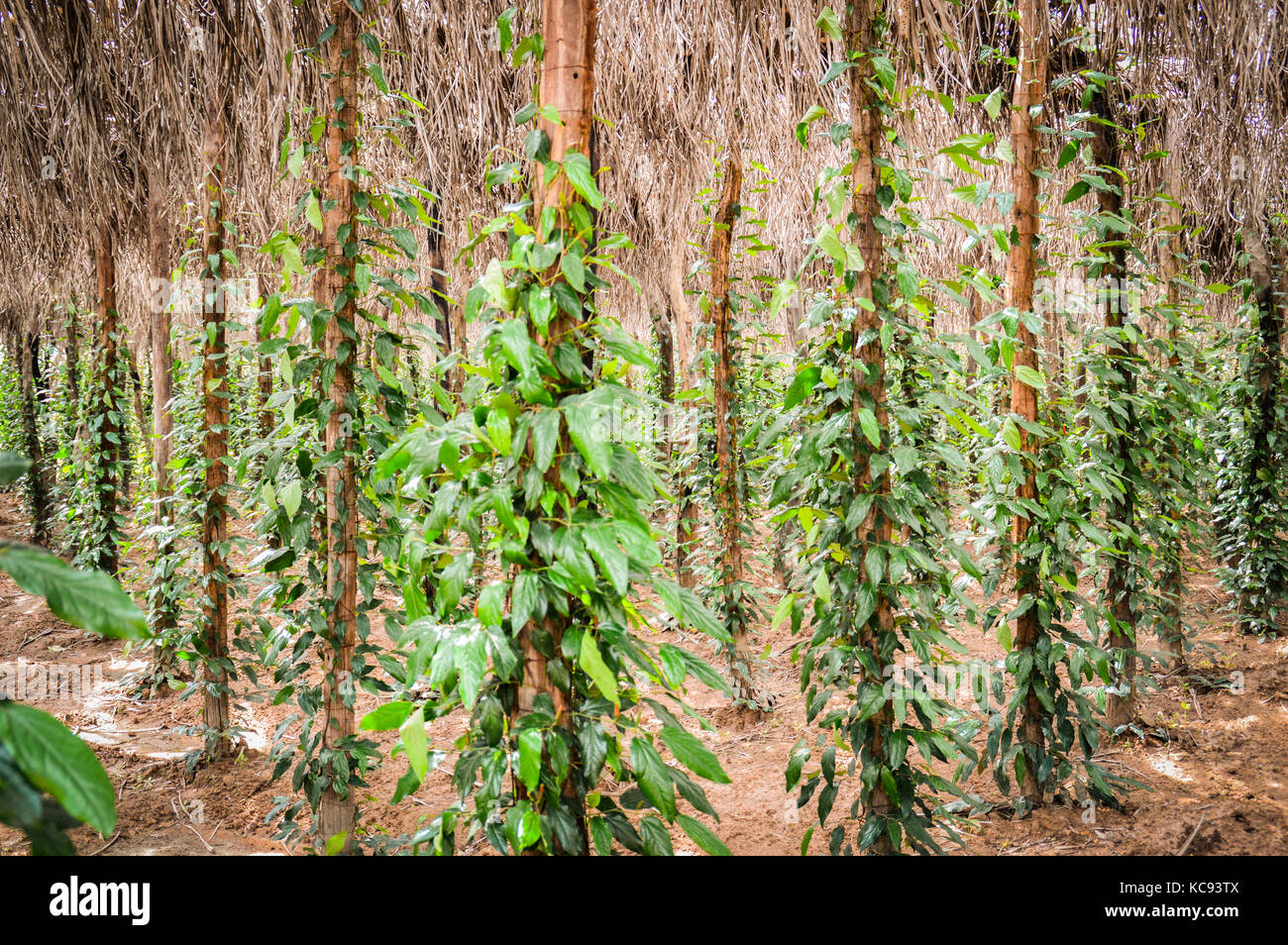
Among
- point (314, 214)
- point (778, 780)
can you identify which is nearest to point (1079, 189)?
point (314, 214)

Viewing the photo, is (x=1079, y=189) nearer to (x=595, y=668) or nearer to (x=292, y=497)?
(x=595, y=668)

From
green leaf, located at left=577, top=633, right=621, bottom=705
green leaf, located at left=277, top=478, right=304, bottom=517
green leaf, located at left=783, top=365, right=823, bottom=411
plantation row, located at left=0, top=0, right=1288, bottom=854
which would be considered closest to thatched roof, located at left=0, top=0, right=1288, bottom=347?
plantation row, located at left=0, top=0, right=1288, bottom=854

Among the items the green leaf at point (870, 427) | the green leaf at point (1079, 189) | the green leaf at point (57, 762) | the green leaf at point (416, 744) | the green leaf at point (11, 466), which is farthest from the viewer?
the green leaf at point (1079, 189)

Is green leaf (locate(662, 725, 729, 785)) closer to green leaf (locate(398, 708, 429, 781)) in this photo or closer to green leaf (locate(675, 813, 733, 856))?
green leaf (locate(675, 813, 733, 856))

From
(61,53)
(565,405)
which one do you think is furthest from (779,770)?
(61,53)

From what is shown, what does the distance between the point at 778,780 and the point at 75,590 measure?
2680 mm

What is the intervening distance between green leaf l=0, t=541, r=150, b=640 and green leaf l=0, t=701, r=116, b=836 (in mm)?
73

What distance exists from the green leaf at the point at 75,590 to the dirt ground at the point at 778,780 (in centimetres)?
143

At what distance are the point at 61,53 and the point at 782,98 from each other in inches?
79.4

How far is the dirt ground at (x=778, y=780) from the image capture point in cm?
221

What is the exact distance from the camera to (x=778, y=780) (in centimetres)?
279

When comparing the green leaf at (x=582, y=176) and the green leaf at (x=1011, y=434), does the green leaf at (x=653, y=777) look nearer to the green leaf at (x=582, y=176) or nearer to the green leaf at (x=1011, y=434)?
the green leaf at (x=582, y=176)

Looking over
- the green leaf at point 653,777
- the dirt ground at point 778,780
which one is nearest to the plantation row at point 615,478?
the green leaf at point 653,777
